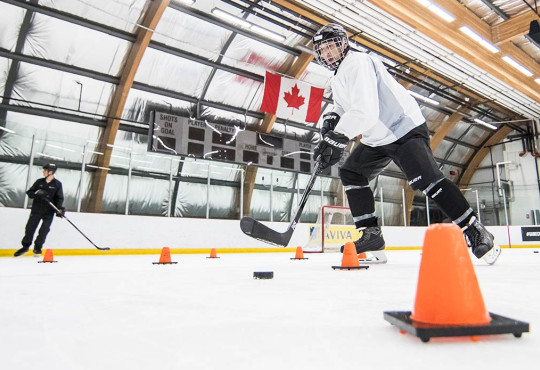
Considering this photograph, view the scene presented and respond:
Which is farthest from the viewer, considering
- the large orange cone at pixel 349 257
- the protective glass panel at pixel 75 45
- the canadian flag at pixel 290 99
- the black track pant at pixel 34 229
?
the canadian flag at pixel 290 99

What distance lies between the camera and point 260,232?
223 centimetres

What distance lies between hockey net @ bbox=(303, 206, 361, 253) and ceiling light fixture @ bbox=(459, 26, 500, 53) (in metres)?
4.84

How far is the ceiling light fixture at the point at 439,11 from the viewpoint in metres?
7.24

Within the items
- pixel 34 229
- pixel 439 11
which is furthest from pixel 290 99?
pixel 34 229

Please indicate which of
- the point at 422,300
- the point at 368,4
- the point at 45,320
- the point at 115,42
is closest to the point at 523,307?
the point at 422,300

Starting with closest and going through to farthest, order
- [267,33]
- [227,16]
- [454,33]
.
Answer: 1. [227,16]
2. [454,33]
3. [267,33]

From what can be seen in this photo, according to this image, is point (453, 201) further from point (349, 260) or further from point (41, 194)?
point (41, 194)

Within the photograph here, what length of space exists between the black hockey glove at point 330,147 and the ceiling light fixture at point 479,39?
7.46 m

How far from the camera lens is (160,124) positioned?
853 centimetres

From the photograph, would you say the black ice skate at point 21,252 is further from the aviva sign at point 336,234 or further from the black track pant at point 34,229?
the aviva sign at point 336,234

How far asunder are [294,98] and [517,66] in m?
6.30

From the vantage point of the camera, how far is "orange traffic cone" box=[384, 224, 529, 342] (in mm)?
658

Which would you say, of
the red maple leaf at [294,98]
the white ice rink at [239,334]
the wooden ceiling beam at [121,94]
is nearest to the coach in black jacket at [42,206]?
the wooden ceiling beam at [121,94]

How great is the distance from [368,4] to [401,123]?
5925mm
